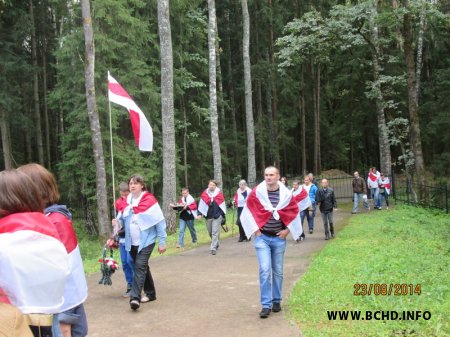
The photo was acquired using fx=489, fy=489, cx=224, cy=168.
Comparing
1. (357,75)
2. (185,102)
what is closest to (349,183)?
(357,75)

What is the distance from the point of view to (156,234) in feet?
23.8

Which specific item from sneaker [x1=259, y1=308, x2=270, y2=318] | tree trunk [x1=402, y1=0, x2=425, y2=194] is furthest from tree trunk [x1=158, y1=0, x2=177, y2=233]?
sneaker [x1=259, y1=308, x2=270, y2=318]

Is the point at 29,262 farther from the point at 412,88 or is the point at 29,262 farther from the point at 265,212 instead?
the point at 412,88

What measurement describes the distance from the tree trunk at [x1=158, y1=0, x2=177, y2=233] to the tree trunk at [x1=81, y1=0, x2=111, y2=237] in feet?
6.91

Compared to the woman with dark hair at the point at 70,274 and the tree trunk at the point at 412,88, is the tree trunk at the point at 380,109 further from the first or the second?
the woman with dark hair at the point at 70,274

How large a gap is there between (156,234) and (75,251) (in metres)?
3.59

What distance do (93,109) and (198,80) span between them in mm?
15295

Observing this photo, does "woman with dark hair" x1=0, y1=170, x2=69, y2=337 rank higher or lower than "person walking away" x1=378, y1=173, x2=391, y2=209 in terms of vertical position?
higher

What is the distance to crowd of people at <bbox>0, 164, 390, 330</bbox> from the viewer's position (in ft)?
7.77

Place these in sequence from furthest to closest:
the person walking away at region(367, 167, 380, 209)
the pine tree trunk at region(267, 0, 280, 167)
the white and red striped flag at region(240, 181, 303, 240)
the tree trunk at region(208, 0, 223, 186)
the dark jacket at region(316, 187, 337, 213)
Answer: the pine tree trunk at region(267, 0, 280, 167)
the person walking away at region(367, 167, 380, 209)
the tree trunk at region(208, 0, 223, 186)
the dark jacket at region(316, 187, 337, 213)
the white and red striped flag at region(240, 181, 303, 240)

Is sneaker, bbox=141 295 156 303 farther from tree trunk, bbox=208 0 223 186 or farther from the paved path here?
tree trunk, bbox=208 0 223 186

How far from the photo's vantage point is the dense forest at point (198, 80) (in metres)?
19.6

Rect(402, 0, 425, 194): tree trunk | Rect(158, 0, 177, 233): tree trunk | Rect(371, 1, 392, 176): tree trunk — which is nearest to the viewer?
Rect(158, 0, 177, 233): tree trunk

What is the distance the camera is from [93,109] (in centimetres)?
1583
